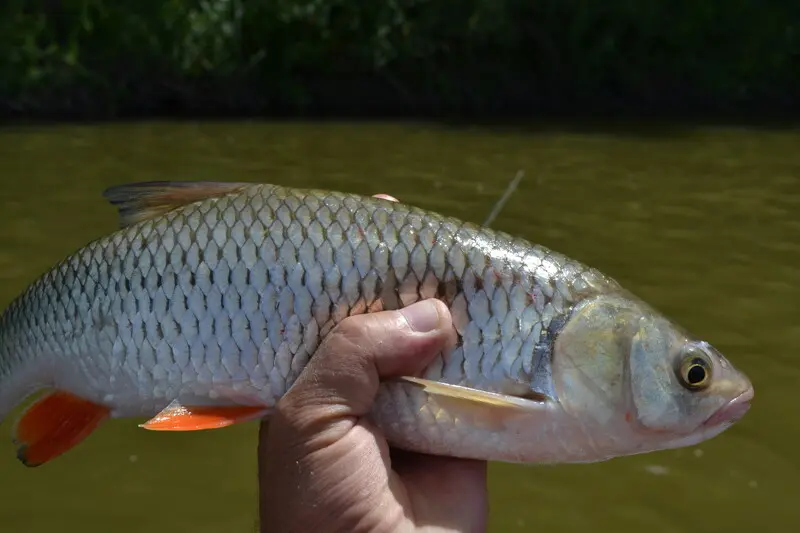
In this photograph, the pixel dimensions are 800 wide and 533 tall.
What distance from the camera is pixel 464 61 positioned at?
60.2ft

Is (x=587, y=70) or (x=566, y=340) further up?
(x=566, y=340)

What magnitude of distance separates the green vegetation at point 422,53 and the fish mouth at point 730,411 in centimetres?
1555

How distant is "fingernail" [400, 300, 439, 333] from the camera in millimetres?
2076

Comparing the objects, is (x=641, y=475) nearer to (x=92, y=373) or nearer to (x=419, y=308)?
(x=419, y=308)

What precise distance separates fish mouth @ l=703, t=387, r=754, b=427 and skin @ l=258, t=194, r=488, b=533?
2.21 ft

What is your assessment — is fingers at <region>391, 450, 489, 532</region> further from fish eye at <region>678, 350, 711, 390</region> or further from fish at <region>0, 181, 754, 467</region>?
fish eye at <region>678, 350, 711, 390</region>

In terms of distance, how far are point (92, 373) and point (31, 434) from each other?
1.04 feet

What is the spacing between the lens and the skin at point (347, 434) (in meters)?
2.06

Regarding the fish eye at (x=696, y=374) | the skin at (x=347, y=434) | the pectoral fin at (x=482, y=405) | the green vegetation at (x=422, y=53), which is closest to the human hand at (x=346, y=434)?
the skin at (x=347, y=434)

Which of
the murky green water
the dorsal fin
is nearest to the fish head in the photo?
the dorsal fin

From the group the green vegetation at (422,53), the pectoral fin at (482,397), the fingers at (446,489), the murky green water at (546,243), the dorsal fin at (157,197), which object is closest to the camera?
the pectoral fin at (482,397)

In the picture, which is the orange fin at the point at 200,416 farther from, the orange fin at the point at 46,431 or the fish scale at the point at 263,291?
the orange fin at the point at 46,431

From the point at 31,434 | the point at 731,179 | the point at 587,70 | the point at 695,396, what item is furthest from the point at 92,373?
the point at 587,70

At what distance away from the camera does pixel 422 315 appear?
6.88ft
